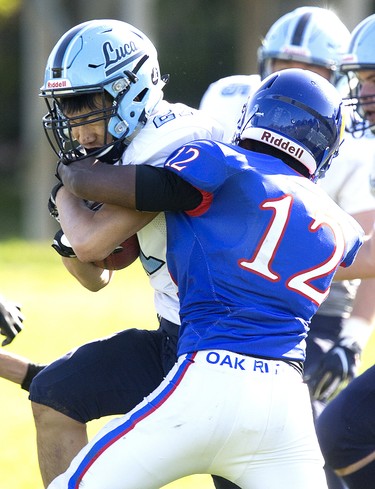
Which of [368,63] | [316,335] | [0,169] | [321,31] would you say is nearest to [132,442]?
[316,335]

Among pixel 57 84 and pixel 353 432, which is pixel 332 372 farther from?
pixel 57 84

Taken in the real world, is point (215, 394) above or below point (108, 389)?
above

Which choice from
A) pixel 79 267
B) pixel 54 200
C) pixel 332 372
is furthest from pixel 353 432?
pixel 54 200

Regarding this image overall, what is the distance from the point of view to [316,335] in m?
5.03

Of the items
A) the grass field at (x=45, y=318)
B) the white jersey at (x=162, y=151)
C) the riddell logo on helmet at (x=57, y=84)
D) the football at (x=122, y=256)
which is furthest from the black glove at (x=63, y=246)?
the grass field at (x=45, y=318)

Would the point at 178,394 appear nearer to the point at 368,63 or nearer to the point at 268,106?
the point at 268,106

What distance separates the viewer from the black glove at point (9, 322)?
4.18 meters

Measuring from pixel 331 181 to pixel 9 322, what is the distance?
5.40 ft

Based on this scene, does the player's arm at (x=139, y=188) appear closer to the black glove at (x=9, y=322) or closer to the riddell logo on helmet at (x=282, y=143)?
the riddell logo on helmet at (x=282, y=143)

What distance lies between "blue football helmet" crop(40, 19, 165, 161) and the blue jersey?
0.43m

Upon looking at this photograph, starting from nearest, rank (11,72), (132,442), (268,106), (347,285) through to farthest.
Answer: (132,442) → (268,106) → (347,285) → (11,72)

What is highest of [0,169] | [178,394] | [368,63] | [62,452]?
[368,63]

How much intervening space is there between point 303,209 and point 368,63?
170 cm

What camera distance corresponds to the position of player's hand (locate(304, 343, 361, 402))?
14.9 feet
